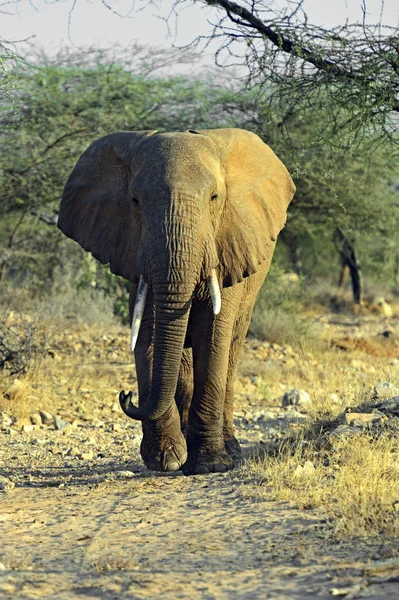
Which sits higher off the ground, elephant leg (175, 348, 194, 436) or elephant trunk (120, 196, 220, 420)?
elephant trunk (120, 196, 220, 420)

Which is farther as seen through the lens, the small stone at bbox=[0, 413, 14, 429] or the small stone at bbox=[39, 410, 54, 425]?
the small stone at bbox=[39, 410, 54, 425]

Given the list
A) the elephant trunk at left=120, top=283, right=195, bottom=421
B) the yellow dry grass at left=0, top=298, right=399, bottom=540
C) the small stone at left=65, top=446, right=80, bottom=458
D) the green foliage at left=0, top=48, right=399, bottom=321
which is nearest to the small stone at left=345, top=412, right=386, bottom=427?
the yellow dry grass at left=0, top=298, right=399, bottom=540

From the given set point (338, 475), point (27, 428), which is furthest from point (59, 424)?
point (338, 475)

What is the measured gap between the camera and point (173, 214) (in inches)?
237

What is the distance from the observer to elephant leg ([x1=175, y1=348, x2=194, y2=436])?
6977mm

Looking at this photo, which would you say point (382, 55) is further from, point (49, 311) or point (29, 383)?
point (49, 311)

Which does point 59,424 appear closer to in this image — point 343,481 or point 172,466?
point 172,466

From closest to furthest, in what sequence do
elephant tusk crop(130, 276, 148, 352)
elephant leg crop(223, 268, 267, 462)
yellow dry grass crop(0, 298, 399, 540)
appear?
yellow dry grass crop(0, 298, 399, 540) < elephant tusk crop(130, 276, 148, 352) < elephant leg crop(223, 268, 267, 462)

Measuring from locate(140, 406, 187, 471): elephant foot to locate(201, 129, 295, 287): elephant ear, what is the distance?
1.04 metres

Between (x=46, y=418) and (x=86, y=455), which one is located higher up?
(x=46, y=418)

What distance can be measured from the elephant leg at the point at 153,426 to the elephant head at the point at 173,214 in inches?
9.7

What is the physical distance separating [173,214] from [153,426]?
151 cm

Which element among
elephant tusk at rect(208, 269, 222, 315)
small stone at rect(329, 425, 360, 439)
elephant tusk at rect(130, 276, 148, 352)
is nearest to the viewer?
elephant tusk at rect(130, 276, 148, 352)

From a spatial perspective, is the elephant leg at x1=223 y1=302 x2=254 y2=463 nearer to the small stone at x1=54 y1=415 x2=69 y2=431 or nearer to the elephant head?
the elephant head
